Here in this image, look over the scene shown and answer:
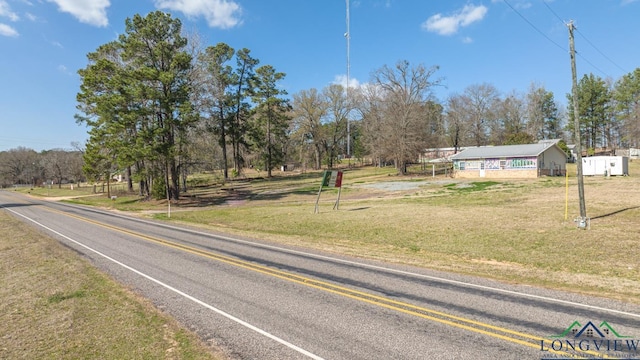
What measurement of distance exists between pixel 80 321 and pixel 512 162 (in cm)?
5013

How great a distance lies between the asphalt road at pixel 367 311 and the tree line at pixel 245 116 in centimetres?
2700

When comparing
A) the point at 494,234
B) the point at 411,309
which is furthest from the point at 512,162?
the point at 411,309

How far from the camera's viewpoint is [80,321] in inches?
319

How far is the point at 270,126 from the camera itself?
7231 centimetres

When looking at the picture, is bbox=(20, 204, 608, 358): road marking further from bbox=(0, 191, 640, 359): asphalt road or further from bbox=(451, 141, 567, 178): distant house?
bbox=(451, 141, 567, 178): distant house

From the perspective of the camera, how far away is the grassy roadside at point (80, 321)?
6612mm

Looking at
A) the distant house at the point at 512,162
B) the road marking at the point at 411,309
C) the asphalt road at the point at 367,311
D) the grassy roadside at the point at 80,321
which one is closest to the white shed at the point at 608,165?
the distant house at the point at 512,162

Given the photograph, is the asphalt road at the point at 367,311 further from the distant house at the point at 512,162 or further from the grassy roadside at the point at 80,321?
the distant house at the point at 512,162

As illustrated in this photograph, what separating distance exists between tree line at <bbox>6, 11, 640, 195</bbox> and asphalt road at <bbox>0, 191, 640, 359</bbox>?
26996 mm

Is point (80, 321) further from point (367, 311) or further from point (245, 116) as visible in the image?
point (245, 116)

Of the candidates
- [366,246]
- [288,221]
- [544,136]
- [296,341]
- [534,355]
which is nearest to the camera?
[534,355]

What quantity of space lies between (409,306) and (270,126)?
219 ft

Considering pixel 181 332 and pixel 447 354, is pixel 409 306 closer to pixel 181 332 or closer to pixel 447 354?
pixel 447 354

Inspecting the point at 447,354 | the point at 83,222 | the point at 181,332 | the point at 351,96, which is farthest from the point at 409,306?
the point at 351,96
